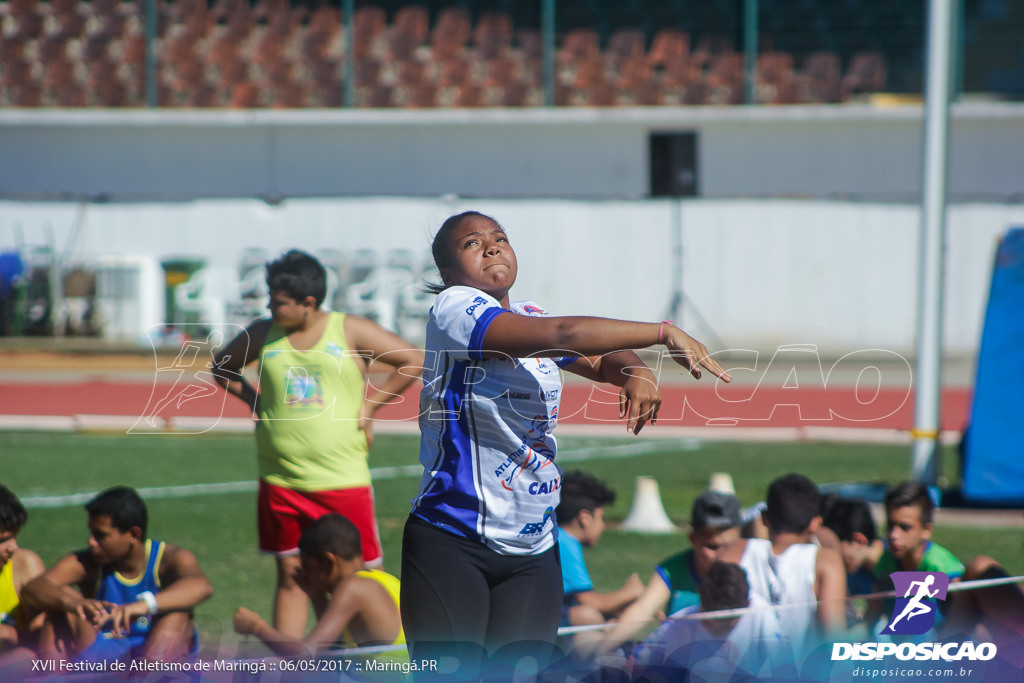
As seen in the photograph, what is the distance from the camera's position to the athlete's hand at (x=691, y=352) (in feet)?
9.03

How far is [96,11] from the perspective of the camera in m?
28.7

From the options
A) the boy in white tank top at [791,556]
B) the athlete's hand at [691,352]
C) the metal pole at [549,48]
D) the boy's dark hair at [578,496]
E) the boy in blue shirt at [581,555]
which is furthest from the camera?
the metal pole at [549,48]

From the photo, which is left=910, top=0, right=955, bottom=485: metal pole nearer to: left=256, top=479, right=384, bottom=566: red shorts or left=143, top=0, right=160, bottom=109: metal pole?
left=256, top=479, right=384, bottom=566: red shorts

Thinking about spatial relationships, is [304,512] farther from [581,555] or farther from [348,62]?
[348,62]

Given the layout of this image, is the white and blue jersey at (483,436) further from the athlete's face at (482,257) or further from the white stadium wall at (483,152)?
the white stadium wall at (483,152)

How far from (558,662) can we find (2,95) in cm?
2716

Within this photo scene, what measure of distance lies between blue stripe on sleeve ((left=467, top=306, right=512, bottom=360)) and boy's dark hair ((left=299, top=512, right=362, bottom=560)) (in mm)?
2405

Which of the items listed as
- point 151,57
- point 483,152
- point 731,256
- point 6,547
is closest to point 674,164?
point 731,256

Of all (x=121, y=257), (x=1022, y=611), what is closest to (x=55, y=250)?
(x=121, y=257)

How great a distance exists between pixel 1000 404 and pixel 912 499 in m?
3.92

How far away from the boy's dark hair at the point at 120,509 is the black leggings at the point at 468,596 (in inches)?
97.9

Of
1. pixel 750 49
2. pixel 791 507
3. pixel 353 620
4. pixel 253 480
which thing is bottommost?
pixel 253 480

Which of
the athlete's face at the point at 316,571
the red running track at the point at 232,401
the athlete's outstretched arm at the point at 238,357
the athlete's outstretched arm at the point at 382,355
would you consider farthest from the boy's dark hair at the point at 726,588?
the red running track at the point at 232,401

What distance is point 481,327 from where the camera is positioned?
9.70 ft
